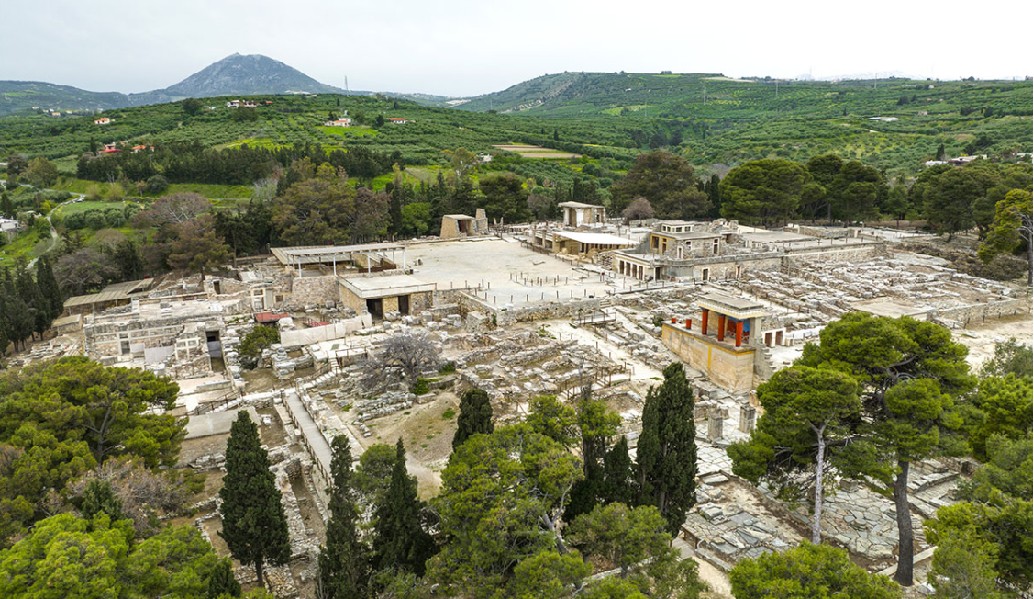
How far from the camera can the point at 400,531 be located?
11.8 metres

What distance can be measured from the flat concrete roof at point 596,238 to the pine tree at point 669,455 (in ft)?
95.5

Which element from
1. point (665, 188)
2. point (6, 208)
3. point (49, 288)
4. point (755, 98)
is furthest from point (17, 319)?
point (755, 98)

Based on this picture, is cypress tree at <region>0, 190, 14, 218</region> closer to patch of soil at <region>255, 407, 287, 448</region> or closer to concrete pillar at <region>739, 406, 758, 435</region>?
patch of soil at <region>255, 407, 287, 448</region>

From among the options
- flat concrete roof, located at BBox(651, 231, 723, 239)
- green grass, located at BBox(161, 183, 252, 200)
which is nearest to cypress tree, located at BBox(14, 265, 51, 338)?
green grass, located at BBox(161, 183, 252, 200)

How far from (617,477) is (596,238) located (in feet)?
103

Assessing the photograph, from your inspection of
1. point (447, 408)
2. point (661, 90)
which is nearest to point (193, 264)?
point (447, 408)

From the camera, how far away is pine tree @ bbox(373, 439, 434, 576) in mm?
11758

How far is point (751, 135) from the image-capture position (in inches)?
3829

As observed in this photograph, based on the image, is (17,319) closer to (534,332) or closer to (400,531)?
(534,332)

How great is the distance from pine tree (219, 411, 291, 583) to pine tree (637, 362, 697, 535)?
7.31 metres

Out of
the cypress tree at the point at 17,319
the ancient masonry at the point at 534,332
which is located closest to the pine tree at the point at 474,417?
the ancient masonry at the point at 534,332

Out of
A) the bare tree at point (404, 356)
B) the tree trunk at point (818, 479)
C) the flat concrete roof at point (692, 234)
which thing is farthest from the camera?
the flat concrete roof at point (692, 234)

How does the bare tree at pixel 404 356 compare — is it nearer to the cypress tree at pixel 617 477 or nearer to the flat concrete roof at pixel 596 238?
the cypress tree at pixel 617 477

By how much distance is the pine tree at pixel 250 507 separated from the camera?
41.4ft
